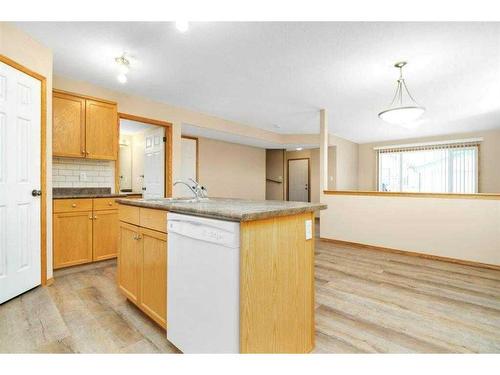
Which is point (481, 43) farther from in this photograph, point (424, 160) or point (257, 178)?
point (257, 178)

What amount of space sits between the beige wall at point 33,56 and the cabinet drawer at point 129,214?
100 cm

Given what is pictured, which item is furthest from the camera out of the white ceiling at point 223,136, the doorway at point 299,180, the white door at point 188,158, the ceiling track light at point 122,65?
the doorway at point 299,180

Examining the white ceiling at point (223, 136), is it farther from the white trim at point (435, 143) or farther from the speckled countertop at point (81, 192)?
the white trim at point (435, 143)

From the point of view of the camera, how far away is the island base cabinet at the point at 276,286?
1115mm

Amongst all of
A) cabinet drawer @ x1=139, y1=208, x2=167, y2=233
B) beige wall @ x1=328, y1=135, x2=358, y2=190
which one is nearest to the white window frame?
beige wall @ x1=328, y1=135, x2=358, y2=190

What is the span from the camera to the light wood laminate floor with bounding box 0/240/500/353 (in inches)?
59.8

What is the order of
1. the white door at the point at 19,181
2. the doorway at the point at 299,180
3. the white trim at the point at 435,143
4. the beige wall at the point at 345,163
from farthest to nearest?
the doorway at the point at 299,180 < the beige wall at the point at 345,163 < the white trim at the point at 435,143 < the white door at the point at 19,181

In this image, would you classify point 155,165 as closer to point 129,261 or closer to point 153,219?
point 129,261

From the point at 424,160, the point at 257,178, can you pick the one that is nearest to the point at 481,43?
the point at 424,160

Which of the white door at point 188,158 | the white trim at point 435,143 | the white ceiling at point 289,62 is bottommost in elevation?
the white door at point 188,158

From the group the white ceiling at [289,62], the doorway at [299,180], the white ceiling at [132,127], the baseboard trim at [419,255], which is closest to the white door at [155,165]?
the white ceiling at [132,127]

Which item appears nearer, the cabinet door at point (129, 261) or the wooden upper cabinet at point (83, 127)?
the cabinet door at point (129, 261)

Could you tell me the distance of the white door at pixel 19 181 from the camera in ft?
6.62

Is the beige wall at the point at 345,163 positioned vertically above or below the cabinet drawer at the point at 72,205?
above
